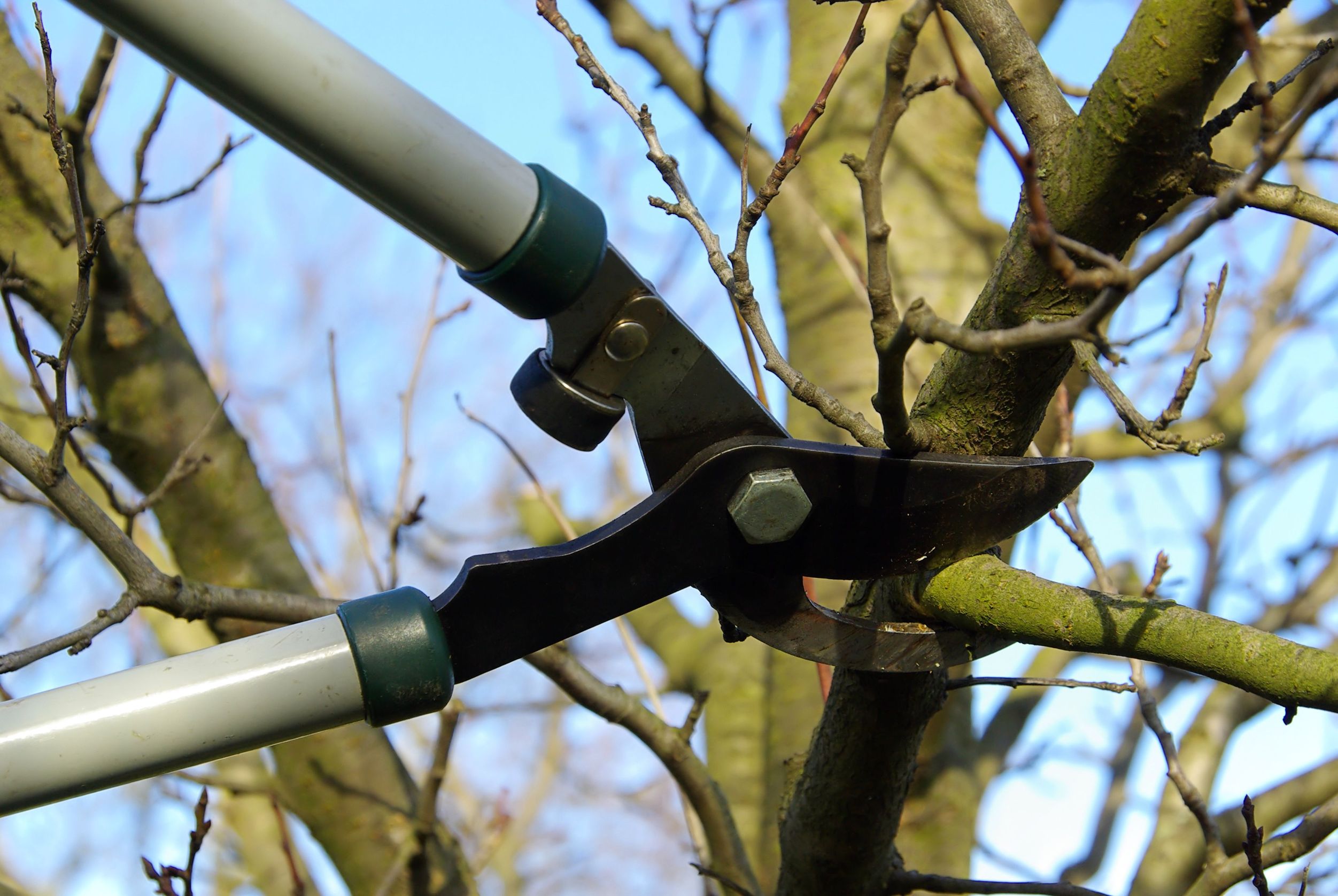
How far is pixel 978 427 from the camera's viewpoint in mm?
1311

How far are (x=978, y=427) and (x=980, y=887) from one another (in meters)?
0.80

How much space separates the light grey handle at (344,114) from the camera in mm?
965

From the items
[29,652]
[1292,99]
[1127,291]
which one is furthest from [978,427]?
[1292,99]

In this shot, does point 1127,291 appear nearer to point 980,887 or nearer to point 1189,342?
point 980,887

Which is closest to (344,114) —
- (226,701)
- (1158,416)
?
(226,701)

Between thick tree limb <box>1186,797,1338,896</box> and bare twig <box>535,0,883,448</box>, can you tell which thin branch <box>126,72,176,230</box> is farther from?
thick tree limb <box>1186,797,1338,896</box>

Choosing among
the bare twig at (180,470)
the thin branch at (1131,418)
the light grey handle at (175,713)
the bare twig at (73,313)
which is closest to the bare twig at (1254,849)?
the thin branch at (1131,418)

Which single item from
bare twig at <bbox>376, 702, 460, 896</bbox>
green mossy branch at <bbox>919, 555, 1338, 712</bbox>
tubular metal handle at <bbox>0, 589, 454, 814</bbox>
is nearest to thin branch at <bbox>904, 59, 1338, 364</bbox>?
green mossy branch at <bbox>919, 555, 1338, 712</bbox>

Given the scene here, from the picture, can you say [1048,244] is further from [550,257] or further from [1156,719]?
[1156,719]

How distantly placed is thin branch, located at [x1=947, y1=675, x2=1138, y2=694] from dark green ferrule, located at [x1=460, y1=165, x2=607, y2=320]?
2.54ft

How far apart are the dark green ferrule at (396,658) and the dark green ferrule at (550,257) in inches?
15.0

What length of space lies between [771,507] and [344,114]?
0.66 meters

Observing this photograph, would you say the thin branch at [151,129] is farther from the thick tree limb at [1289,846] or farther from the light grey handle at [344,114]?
the thick tree limb at [1289,846]

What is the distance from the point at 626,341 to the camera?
1254mm
